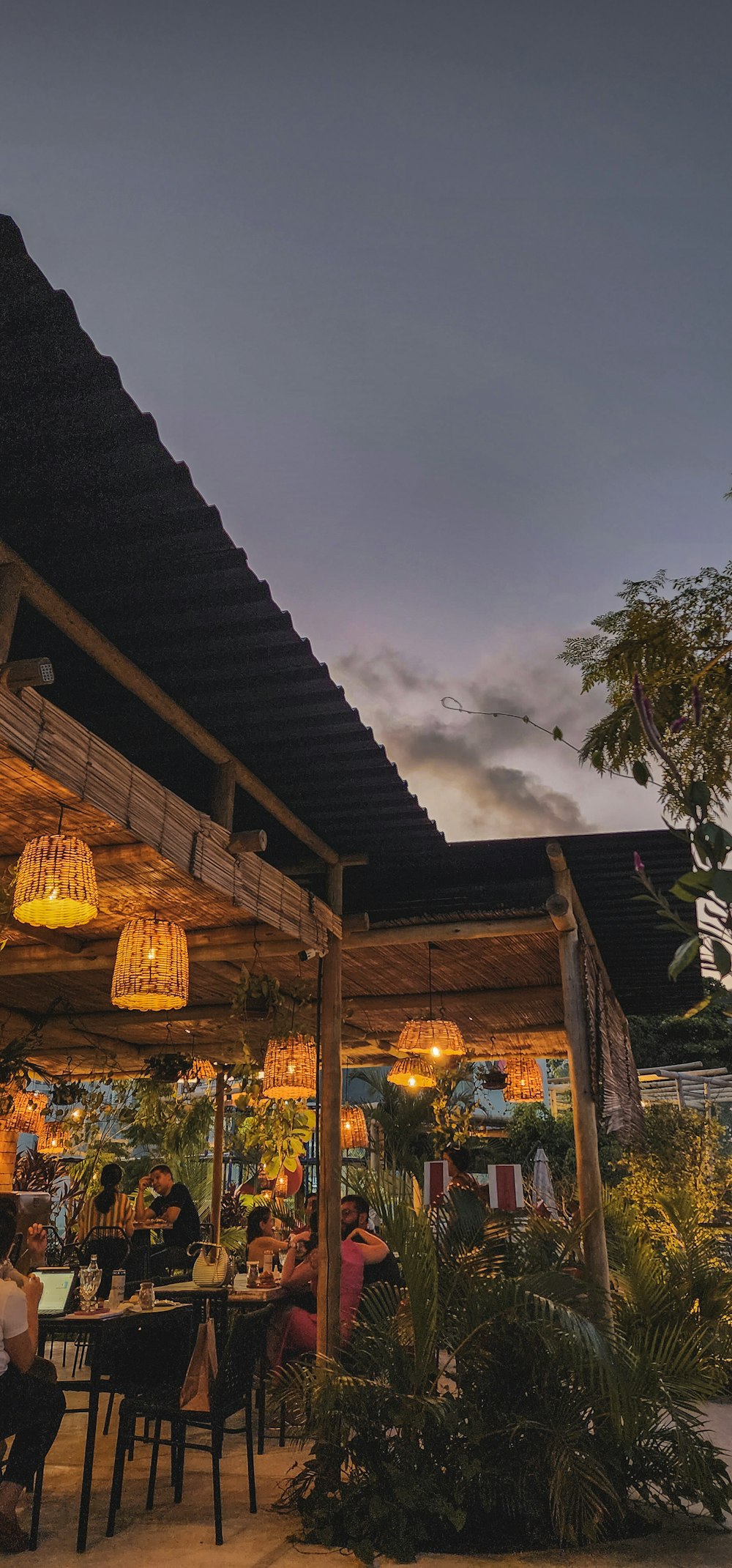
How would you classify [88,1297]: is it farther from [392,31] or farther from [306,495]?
[392,31]

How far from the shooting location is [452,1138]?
9.48m

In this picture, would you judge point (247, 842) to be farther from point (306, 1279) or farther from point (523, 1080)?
point (523, 1080)

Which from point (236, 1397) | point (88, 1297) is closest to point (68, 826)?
point (88, 1297)

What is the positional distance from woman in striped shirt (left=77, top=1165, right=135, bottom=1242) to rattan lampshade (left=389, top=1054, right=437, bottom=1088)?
2.28 m

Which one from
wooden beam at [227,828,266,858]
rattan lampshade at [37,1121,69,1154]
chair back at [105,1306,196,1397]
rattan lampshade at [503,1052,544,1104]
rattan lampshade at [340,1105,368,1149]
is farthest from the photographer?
rattan lampshade at [340,1105,368,1149]

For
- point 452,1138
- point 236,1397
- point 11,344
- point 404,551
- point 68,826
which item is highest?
point 404,551

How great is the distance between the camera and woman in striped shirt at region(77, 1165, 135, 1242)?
274 inches

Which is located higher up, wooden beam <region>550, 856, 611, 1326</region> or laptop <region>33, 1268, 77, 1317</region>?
wooden beam <region>550, 856, 611, 1326</region>

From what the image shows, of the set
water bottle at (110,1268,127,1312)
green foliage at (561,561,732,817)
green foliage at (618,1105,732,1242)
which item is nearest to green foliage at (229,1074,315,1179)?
water bottle at (110,1268,127,1312)

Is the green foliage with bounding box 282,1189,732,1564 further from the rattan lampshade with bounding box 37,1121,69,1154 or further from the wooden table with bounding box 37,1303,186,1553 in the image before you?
the rattan lampshade with bounding box 37,1121,69,1154

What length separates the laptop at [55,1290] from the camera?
4434 mm

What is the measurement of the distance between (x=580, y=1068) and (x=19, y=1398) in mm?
3208

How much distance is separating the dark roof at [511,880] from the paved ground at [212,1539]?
2.68m

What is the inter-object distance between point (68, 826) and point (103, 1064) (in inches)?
265
